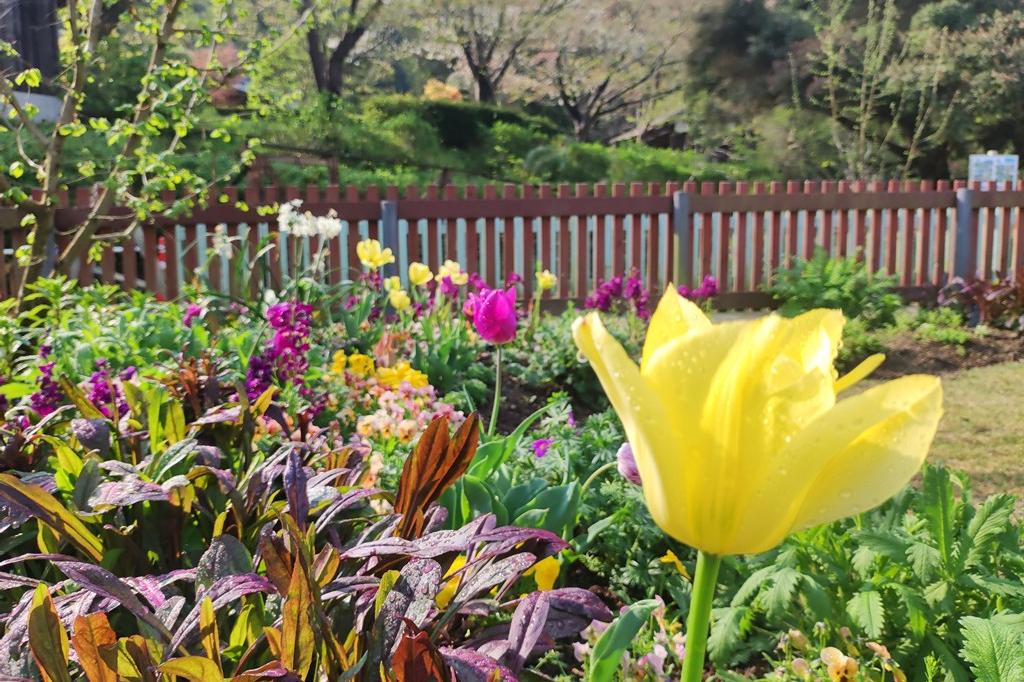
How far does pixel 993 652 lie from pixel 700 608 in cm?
82

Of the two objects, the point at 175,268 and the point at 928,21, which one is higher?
the point at 928,21

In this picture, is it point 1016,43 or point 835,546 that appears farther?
point 1016,43

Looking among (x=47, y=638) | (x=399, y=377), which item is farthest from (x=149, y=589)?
(x=399, y=377)

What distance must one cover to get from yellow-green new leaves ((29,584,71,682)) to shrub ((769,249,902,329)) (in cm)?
663

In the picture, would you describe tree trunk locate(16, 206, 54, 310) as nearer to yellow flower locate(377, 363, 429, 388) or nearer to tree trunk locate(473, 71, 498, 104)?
yellow flower locate(377, 363, 429, 388)

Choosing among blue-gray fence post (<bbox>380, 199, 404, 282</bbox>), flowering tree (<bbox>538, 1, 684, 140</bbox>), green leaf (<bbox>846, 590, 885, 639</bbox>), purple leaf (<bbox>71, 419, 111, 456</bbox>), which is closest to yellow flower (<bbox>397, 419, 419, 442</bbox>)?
purple leaf (<bbox>71, 419, 111, 456</bbox>)

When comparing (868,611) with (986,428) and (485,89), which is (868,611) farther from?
(485,89)

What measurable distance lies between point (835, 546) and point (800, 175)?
1640cm

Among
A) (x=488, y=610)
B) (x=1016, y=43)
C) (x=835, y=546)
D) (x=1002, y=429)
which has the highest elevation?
(x=1016, y=43)

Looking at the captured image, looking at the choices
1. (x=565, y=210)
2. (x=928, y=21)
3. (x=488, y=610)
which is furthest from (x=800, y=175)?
(x=488, y=610)

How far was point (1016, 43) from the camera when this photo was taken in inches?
649

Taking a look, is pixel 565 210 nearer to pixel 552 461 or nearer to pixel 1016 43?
pixel 552 461

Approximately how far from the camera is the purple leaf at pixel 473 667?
100 centimetres

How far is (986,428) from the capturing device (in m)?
4.76
